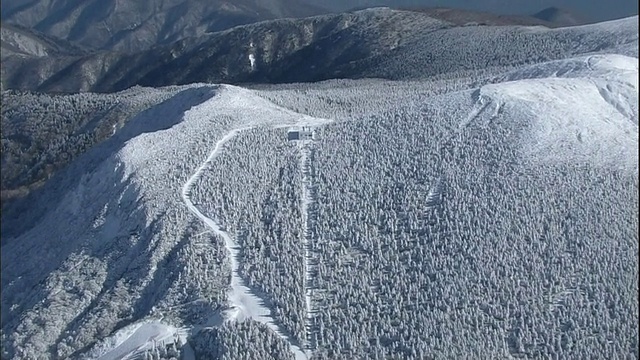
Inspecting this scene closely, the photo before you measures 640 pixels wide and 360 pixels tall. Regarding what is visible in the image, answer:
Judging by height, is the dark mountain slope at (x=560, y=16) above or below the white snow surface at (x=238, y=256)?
below

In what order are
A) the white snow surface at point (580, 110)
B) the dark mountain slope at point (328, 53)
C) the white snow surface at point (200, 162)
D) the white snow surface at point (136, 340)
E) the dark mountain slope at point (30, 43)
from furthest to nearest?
the dark mountain slope at point (30, 43), the dark mountain slope at point (328, 53), the white snow surface at point (580, 110), the white snow surface at point (200, 162), the white snow surface at point (136, 340)

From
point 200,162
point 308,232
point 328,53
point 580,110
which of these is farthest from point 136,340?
point 328,53

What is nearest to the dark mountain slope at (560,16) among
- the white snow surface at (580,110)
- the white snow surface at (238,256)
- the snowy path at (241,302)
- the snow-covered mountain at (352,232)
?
the snow-covered mountain at (352,232)

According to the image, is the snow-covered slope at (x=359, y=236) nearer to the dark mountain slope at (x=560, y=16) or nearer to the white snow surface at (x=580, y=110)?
the white snow surface at (x=580, y=110)

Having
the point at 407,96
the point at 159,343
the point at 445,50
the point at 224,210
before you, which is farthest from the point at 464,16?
the point at 159,343

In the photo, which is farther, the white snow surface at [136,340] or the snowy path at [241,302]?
the snowy path at [241,302]

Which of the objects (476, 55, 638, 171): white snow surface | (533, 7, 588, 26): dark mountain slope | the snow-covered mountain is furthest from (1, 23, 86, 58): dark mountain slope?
(476, 55, 638, 171): white snow surface
